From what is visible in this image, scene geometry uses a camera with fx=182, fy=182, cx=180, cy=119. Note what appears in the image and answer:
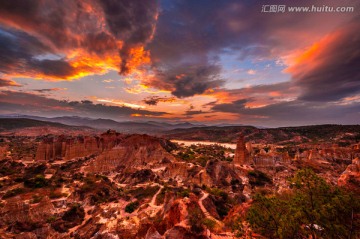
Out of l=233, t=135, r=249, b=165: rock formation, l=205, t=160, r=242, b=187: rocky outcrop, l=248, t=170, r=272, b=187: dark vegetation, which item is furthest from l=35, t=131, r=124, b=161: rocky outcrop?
l=248, t=170, r=272, b=187: dark vegetation

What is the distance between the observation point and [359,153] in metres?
74.7

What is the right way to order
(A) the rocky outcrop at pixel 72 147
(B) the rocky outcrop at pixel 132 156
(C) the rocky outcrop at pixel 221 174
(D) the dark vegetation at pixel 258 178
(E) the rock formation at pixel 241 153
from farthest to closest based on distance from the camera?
(A) the rocky outcrop at pixel 72 147, (B) the rocky outcrop at pixel 132 156, (E) the rock formation at pixel 241 153, (D) the dark vegetation at pixel 258 178, (C) the rocky outcrop at pixel 221 174

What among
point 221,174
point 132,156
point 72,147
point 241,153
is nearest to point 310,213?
point 221,174

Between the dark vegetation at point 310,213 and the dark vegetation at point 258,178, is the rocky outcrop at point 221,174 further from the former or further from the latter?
the dark vegetation at point 310,213

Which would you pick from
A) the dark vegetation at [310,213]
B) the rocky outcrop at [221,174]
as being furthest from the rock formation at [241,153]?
the dark vegetation at [310,213]

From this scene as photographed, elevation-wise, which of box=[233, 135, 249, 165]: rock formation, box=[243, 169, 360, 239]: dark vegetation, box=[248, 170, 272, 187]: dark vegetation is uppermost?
box=[243, 169, 360, 239]: dark vegetation

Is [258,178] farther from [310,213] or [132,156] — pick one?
[310,213]

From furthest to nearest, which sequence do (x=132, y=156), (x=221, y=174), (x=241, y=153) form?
(x=132, y=156) < (x=241, y=153) < (x=221, y=174)

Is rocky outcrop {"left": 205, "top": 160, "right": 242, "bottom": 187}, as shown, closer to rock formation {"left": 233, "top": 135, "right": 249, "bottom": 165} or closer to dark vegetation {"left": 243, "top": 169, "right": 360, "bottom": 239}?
rock formation {"left": 233, "top": 135, "right": 249, "bottom": 165}

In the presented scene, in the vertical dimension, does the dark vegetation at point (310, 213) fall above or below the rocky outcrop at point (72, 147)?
above

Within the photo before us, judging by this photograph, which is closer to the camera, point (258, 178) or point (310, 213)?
point (310, 213)

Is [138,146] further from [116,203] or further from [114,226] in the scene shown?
[114,226]

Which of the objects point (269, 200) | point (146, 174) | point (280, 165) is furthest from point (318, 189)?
point (280, 165)

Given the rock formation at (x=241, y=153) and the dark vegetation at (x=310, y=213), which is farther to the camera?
the rock formation at (x=241, y=153)
